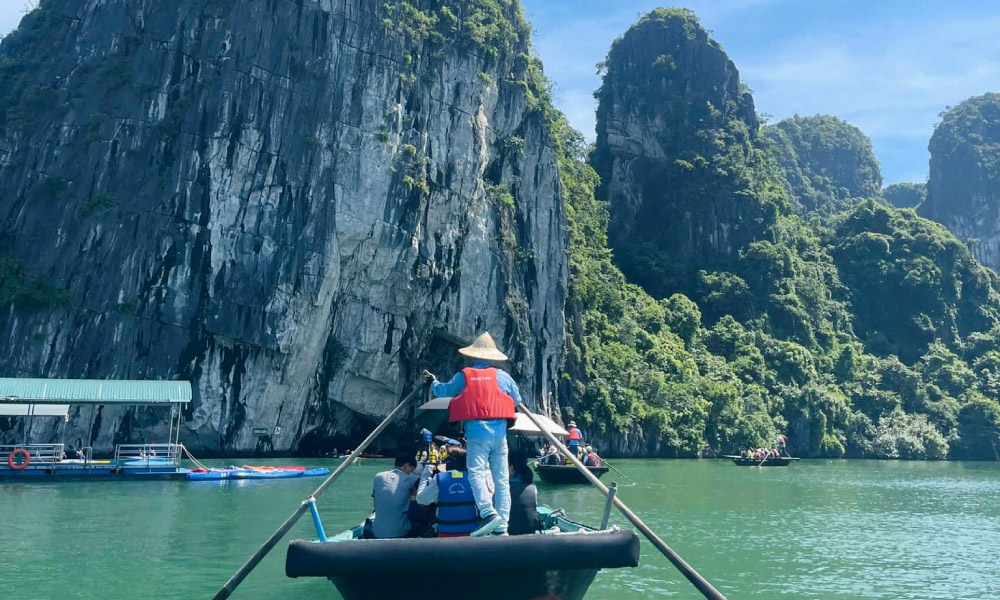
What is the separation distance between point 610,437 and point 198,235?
22.0 metres

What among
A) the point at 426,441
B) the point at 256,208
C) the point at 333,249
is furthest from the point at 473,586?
the point at 256,208

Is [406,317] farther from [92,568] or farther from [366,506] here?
[92,568]

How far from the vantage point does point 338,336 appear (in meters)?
34.0

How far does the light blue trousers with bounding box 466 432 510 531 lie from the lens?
21.9 ft

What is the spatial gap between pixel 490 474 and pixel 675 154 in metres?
60.7

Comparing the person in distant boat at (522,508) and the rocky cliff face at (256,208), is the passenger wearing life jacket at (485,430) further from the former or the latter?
the rocky cliff face at (256,208)

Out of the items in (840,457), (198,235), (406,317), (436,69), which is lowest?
(840,457)

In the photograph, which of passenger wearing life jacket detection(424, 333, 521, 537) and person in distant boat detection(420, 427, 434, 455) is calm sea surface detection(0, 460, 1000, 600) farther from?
passenger wearing life jacket detection(424, 333, 521, 537)

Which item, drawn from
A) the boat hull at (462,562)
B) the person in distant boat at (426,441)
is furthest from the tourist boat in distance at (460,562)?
the person in distant boat at (426,441)

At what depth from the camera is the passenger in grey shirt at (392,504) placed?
7148 millimetres

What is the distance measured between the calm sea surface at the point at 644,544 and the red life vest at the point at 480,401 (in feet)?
11.8

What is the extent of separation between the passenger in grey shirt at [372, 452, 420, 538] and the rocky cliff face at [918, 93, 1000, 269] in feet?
270

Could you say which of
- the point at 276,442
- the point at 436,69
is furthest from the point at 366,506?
the point at 436,69

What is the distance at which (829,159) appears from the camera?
311ft
